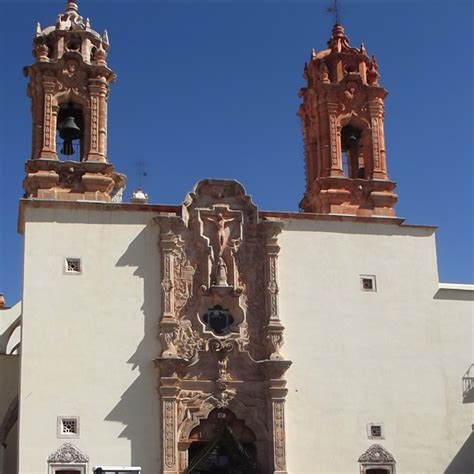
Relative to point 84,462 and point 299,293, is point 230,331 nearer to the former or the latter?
point 299,293

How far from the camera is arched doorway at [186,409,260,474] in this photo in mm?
20453

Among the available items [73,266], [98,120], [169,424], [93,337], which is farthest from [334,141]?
[169,424]

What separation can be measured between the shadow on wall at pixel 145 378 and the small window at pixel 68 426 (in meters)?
0.66

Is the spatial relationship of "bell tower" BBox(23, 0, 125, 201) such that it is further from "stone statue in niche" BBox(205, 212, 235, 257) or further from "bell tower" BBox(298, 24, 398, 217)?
"bell tower" BBox(298, 24, 398, 217)

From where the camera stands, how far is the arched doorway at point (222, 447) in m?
20.5

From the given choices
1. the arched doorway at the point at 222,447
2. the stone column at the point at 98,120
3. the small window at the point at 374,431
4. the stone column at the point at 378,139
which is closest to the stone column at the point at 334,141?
the stone column at the point at 378,139

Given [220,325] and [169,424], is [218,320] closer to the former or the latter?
[220,325]

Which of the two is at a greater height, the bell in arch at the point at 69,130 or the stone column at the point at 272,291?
the bell in arch at the point at 69,130

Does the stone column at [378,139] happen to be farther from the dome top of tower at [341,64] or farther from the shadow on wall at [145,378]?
the shadow on wall at [145,378]

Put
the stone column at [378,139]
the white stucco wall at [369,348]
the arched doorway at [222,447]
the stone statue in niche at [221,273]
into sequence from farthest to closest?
1. the stone column at [378,139]
2. the stone statue in niche at [221,273]
3. the white stucco wall at [369,348]
4. the arched doorway at [222,447]

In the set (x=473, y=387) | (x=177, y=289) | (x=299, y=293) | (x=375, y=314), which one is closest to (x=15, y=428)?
(x=177, y=289)

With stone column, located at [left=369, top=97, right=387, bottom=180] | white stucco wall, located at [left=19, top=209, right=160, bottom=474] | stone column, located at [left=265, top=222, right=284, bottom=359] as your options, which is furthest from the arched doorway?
stone column, located at [left=369, top=97, right=387, bottom=180]

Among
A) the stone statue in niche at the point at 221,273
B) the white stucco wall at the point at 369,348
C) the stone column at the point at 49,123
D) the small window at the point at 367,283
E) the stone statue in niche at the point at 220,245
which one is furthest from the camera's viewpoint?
the small window at the point at 367,283

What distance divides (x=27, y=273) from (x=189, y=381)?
415cm
